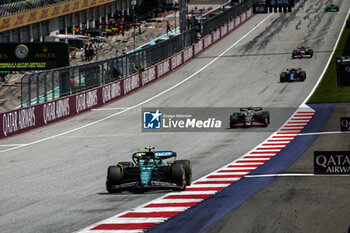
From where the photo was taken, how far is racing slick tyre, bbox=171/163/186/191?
17.0 metres

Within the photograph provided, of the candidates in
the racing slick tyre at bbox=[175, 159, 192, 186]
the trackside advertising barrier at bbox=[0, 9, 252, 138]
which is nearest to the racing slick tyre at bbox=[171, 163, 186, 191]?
the racing slick tyre at bbox=[175, 159, 192, 186]

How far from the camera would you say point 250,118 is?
3067 centimetres

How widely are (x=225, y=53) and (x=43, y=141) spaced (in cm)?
3787

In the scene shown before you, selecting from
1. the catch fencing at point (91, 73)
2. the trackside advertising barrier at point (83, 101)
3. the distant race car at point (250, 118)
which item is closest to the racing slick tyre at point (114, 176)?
the distant race car at point (250, 118)

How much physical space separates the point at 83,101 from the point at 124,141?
12.4 m

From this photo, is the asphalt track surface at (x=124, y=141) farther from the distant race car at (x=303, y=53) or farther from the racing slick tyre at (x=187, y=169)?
the racing slick tyre at (x=187, y=169)

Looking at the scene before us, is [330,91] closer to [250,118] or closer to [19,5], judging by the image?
[250,118]

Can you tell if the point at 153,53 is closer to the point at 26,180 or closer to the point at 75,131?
the point at 75,131

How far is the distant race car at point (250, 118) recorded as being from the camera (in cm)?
3066

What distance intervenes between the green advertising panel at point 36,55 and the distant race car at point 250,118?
1368cm

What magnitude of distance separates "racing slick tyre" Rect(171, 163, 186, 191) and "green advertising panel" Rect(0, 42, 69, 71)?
24701mm

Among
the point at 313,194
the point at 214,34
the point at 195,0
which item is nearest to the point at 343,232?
the point at 313,194

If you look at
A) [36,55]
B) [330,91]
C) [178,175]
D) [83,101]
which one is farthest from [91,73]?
[178,175]

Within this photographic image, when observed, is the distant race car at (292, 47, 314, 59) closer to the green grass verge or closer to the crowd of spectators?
the green grass verge
